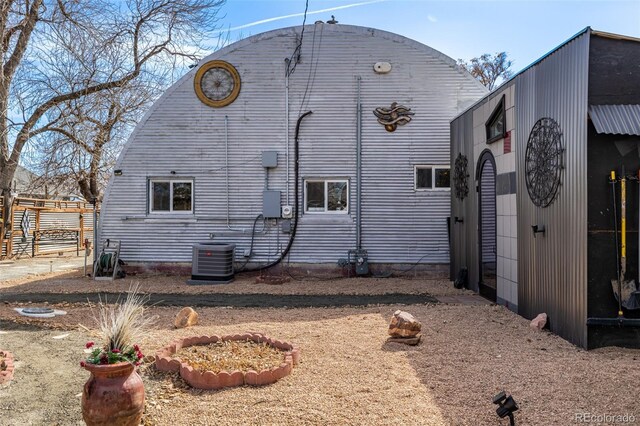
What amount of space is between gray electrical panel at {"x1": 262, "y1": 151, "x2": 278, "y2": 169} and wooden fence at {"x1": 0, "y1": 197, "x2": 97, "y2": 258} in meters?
7.11

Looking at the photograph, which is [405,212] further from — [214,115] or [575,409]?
[575,409]

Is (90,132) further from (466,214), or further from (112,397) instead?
(112,397)

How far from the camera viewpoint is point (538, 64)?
6559 millimetres

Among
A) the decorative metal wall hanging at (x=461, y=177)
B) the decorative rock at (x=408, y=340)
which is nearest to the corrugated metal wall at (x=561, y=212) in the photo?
the decorative rock at (x=408, y=340)

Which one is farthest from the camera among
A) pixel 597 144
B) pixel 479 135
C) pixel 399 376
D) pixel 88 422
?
pixel 479 135

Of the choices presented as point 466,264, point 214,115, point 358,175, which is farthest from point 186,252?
point 466,264

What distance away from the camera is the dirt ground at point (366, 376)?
146 inches

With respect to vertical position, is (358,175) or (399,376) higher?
(358,175)

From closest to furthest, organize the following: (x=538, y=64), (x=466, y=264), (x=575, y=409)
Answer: (x=575, y=409) → (x=538, y=64) → (x=466, y=264)

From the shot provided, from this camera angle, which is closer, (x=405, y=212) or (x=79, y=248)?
(x=405, y=212)

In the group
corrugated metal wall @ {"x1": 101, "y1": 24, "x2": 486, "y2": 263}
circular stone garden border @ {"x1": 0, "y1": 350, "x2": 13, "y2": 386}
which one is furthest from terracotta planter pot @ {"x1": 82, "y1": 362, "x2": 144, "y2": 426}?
corrugated metal wall @ {"x1": 101, "y1": 24, "x2": 486, "y2": 263}

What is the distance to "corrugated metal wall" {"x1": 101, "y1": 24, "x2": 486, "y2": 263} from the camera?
38.1 ft

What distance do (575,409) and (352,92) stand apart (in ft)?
30.0

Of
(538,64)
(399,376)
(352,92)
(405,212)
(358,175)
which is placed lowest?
(399,376)
